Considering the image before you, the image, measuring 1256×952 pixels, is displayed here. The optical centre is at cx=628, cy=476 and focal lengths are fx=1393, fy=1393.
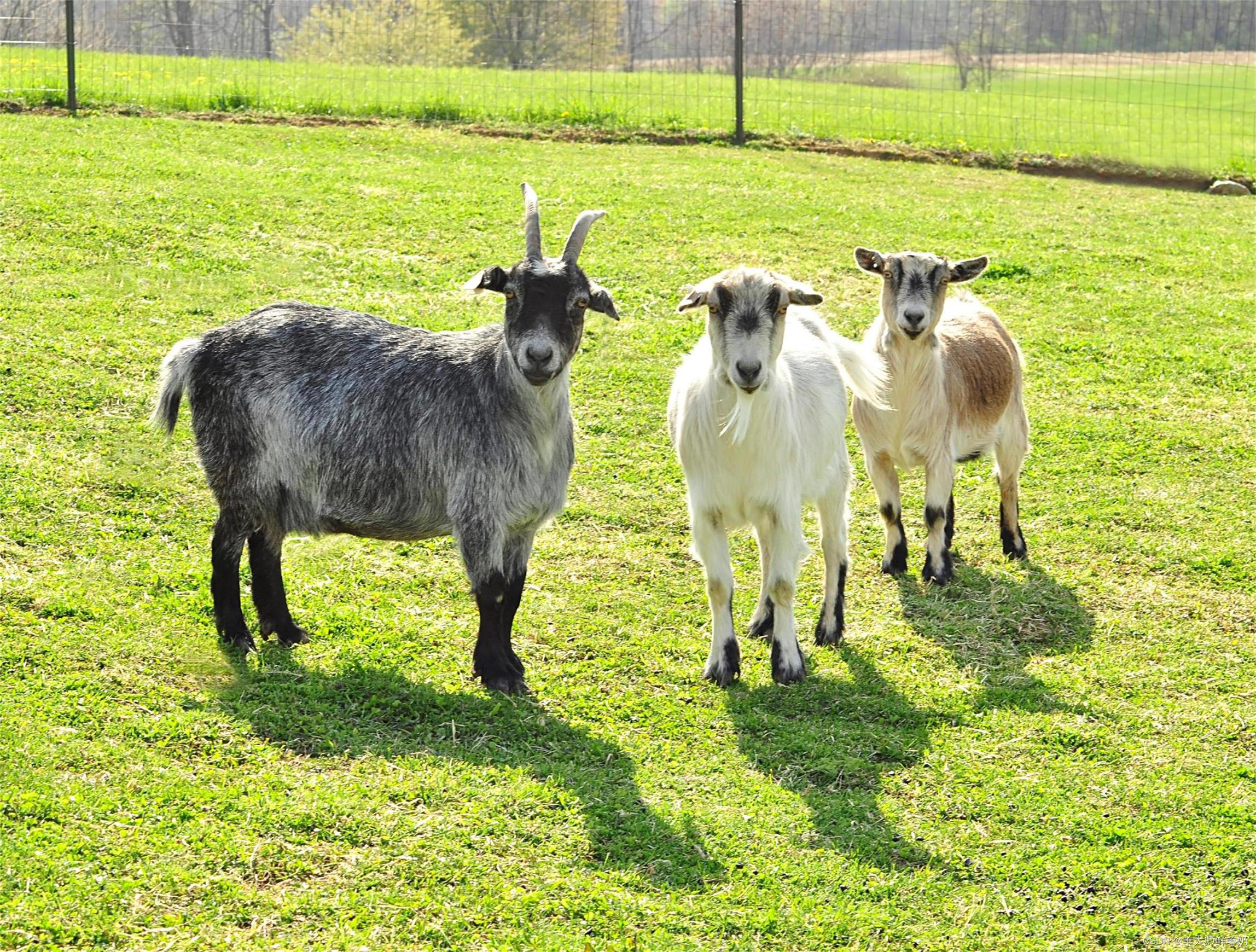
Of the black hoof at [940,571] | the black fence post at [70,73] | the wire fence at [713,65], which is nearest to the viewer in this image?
the black hoof at [940,571]

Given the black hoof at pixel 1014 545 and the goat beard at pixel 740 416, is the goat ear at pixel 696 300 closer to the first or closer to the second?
the goat beard at pixel 740 416

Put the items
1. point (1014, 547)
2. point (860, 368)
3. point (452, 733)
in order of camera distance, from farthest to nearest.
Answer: point (1014, 547), point (860, 368), point (452, 733)

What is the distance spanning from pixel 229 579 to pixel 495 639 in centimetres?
123

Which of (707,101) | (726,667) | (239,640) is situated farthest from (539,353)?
(707,101)

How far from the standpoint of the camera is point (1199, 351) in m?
11.1

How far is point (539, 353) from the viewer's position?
5.54 metres

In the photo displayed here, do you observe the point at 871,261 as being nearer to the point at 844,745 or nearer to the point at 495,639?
the point at 844,745

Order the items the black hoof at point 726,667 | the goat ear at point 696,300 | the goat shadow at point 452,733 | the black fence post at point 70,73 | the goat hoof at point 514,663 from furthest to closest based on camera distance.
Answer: the black fence post at point 70,73 < the black hoof at point 726,667 < the goat hoof at point 514,663 < the goat ear at point 696,300 < the goat shadow at point 452,733

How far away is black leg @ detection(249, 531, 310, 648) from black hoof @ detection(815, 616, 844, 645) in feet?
8.05

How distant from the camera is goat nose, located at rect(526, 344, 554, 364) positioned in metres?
5.54

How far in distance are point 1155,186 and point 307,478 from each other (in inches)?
564

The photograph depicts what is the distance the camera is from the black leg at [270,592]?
6.21 m

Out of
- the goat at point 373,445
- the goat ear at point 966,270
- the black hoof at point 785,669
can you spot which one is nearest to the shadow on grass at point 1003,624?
the black hoof at point 785,669

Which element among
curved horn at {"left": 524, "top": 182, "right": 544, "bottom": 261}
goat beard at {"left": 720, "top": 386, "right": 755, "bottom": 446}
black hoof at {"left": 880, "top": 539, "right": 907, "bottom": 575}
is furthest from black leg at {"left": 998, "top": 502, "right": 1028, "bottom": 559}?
curved horn at {"left": 524, "top": 182, "right": 544, "bottom": 261}
